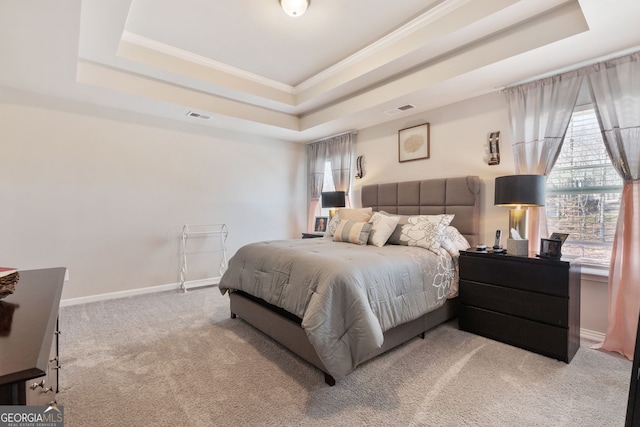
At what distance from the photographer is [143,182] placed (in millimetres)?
3969

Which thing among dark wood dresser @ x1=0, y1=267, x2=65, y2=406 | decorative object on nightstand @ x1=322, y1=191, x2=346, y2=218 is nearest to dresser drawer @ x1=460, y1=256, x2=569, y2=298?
decorative object on nightstand @ x1=322, y1=191, x2=346, y2=218

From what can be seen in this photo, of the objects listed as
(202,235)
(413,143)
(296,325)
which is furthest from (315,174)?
(296,325)

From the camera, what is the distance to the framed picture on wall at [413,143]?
12.5 ft

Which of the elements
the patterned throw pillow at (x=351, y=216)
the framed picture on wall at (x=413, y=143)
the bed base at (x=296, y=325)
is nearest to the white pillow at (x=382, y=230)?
the patterned throw pillow at (x=351, y=216)

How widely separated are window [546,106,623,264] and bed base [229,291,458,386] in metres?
1.22

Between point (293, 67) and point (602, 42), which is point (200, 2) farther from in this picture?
point (602, 42)

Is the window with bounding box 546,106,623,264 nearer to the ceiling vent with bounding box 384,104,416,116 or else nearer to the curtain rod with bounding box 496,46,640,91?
the curtain rod with bounding box 496,46,640,91

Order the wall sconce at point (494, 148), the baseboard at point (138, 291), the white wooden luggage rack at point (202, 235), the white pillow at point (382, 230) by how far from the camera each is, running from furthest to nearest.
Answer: the white wooden luggage rack at point (202, 235) → the baseboard at point (138, 291) → the wall sconce at point (494, 148) → the white pillow at point (382, 230)

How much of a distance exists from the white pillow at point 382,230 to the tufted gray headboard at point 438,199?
692 millimetres

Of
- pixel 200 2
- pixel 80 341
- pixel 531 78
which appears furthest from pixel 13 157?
pixel 531 78

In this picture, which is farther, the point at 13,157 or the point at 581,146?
the point at 13,157

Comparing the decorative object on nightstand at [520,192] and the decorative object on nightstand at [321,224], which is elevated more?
the decorative object on nightstand at [520,192]

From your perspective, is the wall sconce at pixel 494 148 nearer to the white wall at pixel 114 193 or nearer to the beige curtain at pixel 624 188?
the beige curtain at pixel 624 188

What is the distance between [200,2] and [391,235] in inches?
108
